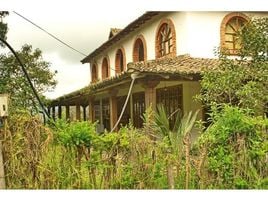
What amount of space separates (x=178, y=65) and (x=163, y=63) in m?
0.37

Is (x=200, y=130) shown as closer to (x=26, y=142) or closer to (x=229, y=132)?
(x=229, y=132)

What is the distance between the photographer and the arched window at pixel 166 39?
501 inches

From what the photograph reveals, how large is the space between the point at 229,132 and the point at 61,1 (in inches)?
120

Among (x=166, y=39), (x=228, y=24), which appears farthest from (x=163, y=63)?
(x=228, y=24)

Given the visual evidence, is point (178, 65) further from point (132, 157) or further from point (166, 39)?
point (132, 157)

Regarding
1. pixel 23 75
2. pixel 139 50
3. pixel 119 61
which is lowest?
pixel 23 75

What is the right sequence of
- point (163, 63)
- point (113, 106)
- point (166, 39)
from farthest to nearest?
point (166, 39) → point (113, 106) → point (163, 63)

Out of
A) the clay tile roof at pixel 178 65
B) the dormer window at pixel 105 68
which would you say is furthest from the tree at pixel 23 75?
the dormer window at pixel 105 68

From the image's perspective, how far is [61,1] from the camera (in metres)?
6.55

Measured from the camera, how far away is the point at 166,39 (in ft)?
42.7

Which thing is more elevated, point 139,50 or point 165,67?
point 139,50

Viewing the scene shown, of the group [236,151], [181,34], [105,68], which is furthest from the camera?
[105,68]
